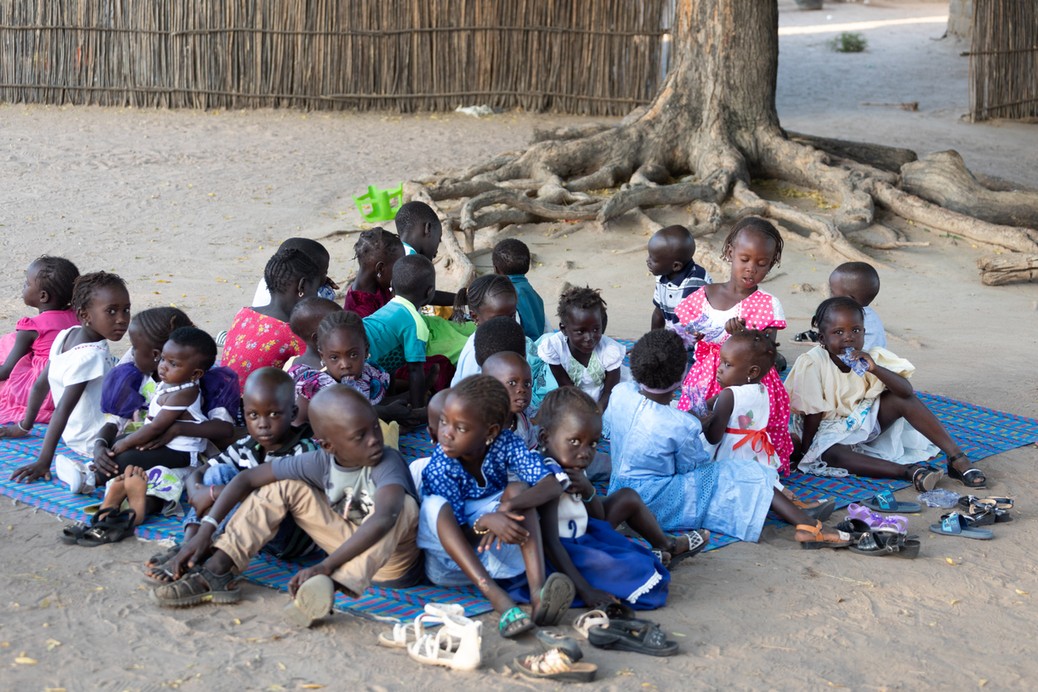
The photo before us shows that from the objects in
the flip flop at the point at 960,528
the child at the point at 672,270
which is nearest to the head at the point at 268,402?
the child at the point at 672,270

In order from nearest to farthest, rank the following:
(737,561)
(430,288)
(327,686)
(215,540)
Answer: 1. (327,686)
2. (215,540)
3. (737,561)
4. (430,288)

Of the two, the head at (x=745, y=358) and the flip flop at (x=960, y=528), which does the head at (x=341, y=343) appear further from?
the flip flop at (x=960, y=528)

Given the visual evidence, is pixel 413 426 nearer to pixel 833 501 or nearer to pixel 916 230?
pixel 833 501

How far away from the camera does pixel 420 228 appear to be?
18.6 feet

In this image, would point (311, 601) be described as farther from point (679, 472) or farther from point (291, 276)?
point (291, 276)

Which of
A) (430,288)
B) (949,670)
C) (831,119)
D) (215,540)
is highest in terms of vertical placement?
(831,119)

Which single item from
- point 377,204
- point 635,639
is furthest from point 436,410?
point 377,204

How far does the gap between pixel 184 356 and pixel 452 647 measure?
1559 millimetres

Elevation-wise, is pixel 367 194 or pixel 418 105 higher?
pixel 418 105

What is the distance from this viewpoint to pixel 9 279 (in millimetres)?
Answer: 7207

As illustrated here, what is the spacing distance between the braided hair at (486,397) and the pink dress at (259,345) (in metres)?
1.49

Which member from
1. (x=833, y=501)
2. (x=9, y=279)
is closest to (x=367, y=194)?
(x=9, y=279)

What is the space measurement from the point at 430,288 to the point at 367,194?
4029mm

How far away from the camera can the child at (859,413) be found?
4.73m
